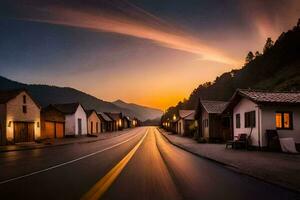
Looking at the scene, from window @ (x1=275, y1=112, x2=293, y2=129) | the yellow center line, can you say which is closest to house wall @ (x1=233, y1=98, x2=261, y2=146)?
window @ (x1=275, y1=112, x2=293, y2=129)

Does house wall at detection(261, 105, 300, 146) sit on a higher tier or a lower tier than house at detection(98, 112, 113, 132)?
higher

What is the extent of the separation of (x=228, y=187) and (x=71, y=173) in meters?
5.93

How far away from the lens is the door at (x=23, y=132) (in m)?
38.1

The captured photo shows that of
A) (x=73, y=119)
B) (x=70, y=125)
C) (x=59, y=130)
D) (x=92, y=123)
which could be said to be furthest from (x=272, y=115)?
(x=92, y=123)

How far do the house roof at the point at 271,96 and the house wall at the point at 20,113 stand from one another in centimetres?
2545

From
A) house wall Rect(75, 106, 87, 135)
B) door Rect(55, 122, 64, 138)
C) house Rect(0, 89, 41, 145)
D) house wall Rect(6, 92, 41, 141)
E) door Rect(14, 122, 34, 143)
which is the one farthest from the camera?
house wall Rect(75, 106, 87, 135)

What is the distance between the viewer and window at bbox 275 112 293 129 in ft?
77.1

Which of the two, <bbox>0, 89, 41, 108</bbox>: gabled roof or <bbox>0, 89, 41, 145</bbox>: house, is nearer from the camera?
<bbox>0, 89, 41, 145</bbox>: house

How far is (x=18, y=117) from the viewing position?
128 feet

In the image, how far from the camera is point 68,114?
6109 centimetres

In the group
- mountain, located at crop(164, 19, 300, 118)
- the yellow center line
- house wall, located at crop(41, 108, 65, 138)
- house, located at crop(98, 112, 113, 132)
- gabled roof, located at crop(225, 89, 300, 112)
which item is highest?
mountain, located at crop(164, 19, 300, 118)

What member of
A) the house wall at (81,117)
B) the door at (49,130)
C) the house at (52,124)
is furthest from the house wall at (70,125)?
Result: the door at (49,130)

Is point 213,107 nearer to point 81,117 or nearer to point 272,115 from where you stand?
point 272,115

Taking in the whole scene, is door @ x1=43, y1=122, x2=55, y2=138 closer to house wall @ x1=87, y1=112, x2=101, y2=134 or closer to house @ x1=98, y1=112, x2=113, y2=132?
house wall @ x1=87, y1=112, x2=101, y2=134
